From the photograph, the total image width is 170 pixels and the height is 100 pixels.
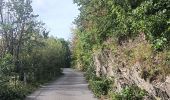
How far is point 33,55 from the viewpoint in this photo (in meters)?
53.7

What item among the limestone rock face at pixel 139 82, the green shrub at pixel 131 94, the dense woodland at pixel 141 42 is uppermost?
the dense woodland at pixel 141 42

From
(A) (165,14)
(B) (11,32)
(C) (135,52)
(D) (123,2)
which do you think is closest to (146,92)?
(C) (135,52)

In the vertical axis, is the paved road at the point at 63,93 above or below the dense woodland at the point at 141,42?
below

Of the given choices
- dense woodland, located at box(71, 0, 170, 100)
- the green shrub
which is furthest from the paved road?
the green shrub

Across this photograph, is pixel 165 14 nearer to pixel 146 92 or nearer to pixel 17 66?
pixel 146 92

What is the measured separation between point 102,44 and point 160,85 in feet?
52.7

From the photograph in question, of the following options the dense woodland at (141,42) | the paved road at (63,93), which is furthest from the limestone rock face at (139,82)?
the paved road at (63,93)

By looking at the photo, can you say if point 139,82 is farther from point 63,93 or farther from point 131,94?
point 63,93

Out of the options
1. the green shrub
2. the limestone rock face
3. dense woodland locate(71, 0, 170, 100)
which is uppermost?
dense woodland locate(71, 0, 170, 100)

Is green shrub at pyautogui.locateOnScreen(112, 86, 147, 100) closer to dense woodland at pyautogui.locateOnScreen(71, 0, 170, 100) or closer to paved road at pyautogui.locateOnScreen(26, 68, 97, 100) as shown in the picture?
dense woodland at pyautogui.locateOnScreen(71, 0, 170, 100)

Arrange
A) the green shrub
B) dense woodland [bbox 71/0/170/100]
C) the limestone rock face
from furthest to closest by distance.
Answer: the green shrub
dense woodland [bbox 71/0/170/100]
the limestone rock face

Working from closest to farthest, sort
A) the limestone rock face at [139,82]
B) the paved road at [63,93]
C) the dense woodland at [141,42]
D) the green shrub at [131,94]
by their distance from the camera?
1. the limestone rock face at [139,82]
2. the dense woodland at [141,42]
3. the green shrub at [131,94]
4. the paved road at [63,93]

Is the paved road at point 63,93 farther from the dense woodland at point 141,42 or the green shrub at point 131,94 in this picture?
the green shrub at point 131,94

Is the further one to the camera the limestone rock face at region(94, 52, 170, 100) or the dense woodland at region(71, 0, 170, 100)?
the dense woodland at region(71, 0, 170, 100)
